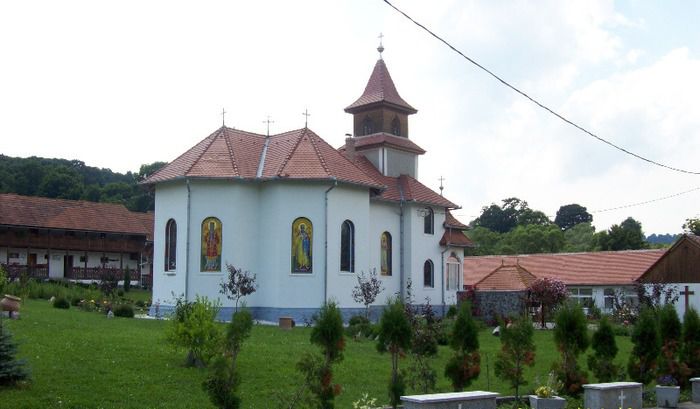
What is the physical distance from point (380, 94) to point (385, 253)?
8.88 meters

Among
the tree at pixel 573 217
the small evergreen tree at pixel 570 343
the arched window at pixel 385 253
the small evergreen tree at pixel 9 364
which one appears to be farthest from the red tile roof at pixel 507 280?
the tree at pixel 573 217

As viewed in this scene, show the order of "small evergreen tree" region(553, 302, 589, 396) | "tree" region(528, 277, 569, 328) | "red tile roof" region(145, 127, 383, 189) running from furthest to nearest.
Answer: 1. "tree" region(528, 277, 569, 328)
2. "red tile roof" region(145, 127, 383, 189)
3. "small evergreen tree" region(553, 302, 589, 396)

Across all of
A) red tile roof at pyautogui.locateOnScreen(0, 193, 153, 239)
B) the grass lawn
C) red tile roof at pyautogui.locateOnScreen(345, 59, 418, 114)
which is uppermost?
red tile roof at pyautogui.locateOnScreen(345, 59, 418, 114)

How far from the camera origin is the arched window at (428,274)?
3682cm

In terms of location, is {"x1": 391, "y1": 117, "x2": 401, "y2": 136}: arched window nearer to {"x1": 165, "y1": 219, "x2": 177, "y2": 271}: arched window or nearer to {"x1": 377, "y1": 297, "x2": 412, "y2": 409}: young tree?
{"x1": 165, "y1": 219, "x2": 177, "y2": 271}: arched window

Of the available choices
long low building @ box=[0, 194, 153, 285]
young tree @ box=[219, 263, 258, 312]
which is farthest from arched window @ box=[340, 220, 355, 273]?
long low building @ box=[0, 194, 153, 285]

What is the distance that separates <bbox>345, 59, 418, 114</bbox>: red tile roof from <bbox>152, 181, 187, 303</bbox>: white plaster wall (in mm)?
12226

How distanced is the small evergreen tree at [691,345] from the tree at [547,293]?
53.2ft

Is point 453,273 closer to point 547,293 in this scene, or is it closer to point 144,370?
point 547,293

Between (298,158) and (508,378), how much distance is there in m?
18.2

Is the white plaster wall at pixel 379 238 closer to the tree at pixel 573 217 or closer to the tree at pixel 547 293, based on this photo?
the tree at pixel 547 293

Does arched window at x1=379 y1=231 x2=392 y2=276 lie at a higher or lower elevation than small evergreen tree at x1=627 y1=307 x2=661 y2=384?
higher

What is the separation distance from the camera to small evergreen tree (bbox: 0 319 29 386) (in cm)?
1198

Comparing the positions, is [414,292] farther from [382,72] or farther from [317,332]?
[317,332]
